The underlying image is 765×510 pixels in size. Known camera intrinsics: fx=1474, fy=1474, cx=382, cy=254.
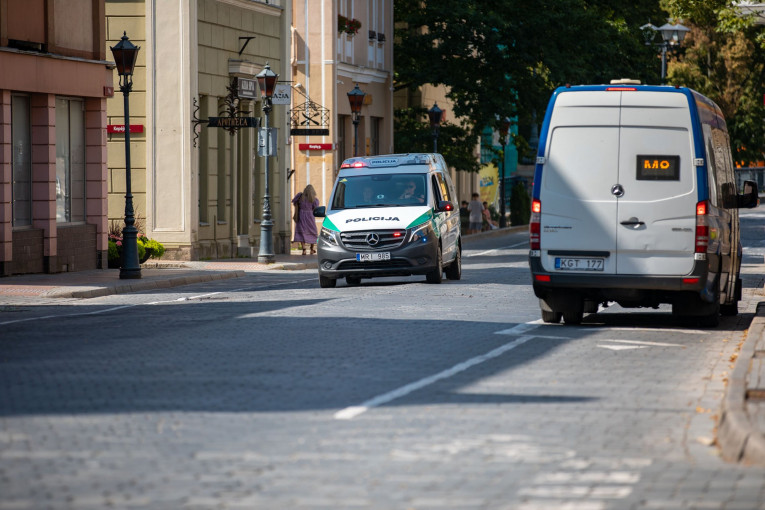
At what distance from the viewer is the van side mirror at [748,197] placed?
17969 millimetres

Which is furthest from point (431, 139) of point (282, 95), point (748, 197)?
point (748, 197)

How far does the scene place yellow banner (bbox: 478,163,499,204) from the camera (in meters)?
69.5

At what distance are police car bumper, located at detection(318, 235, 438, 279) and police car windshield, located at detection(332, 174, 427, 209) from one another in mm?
1101

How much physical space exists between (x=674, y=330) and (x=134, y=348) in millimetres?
6183

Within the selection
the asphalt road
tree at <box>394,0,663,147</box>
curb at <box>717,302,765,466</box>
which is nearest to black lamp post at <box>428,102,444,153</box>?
tree at <box>394,0,663,147</box>

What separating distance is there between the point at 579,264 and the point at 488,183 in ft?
180

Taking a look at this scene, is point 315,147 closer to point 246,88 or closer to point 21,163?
point 246,88

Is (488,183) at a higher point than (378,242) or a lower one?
higher

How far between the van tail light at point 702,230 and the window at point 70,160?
51.9ft

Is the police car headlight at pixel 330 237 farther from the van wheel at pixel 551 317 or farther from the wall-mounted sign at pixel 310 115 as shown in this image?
the wall-mounted sign at pixel 310 115

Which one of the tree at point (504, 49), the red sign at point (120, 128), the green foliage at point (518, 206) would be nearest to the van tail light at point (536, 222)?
the red sign at point (120, 128)

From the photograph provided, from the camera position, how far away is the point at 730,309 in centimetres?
1866

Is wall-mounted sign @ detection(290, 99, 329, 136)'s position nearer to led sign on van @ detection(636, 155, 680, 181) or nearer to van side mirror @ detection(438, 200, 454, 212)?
van side mirror @ detection(438, 200, 454, 212)

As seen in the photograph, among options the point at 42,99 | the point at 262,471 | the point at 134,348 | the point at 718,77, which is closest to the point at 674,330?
the point at 134,348
